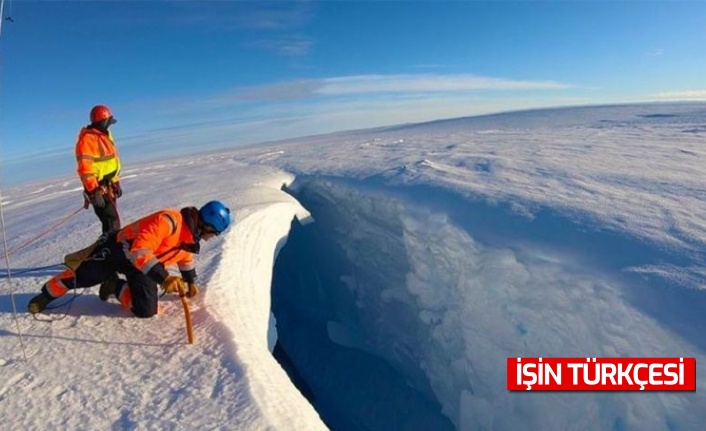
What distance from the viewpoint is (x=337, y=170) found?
8805mm

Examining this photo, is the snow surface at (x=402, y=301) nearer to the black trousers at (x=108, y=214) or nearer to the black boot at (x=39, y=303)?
the black boot at (x=39, y=303)

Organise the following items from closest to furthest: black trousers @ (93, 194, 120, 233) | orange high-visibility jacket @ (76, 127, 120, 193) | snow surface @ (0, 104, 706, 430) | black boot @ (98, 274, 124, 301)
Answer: snow surface @ (0, 104, 706, 430) → black boot @ (98, 274, 124, 301) → orange high-visibility jacket @ (76, 127, 120, 193) → black trousers @ (93, 194, 120, 233)

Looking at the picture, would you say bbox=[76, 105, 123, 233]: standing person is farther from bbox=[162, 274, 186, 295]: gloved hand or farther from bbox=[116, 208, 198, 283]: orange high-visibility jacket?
bbox=[162, 274, 186, 295]: gloved hand

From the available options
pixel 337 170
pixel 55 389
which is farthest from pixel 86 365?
pixel 337 170

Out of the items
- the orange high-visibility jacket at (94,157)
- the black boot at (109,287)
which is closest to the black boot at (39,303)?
the black boot at (109,287)

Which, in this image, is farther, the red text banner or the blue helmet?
the blue helmet

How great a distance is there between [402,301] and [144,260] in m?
4.70

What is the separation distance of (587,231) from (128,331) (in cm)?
365

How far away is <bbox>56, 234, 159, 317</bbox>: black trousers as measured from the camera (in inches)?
112

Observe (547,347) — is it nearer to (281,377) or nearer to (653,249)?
(653,249)

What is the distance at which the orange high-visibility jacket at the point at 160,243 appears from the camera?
2.78m

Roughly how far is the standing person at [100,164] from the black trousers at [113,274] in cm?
112

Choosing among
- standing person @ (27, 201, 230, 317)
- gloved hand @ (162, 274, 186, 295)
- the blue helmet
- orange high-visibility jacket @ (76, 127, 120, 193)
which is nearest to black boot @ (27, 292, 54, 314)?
standing person @ (27, 201, 230, 317)

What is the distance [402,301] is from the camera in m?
6.89
